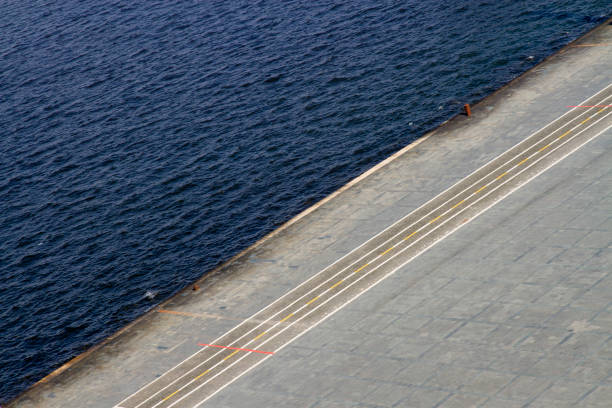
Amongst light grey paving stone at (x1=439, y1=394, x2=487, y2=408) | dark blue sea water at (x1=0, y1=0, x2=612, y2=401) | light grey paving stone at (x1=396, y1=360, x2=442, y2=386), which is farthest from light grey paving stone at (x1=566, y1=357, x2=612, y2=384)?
dark blue sea water at (x1=0, y1=0, x2=612, y2=401)

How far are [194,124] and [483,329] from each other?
3841cm

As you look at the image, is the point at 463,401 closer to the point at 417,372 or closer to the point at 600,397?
the point at 417,372

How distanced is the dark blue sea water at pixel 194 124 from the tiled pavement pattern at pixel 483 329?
15.3 meters

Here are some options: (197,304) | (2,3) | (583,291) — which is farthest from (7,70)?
(583,291)

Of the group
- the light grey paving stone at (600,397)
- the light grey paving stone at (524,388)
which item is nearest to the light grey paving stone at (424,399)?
the light grey paving stone at (524,388)

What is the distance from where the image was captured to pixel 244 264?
50281mm

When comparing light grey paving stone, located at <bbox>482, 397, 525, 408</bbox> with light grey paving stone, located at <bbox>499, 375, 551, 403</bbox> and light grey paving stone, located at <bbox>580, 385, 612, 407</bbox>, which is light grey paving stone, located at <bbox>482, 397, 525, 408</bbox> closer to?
light grey paving stone, located at <bbox>499, 375, 551, 403</bbox>

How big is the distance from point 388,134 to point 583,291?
1075 inches

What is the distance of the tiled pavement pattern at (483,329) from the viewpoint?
3478 centimetres

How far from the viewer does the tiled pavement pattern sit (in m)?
34.8

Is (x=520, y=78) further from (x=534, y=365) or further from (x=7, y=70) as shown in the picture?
(x=7, y=70)

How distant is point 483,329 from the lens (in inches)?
1505

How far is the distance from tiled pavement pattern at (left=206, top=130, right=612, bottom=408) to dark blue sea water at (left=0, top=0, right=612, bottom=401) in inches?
601

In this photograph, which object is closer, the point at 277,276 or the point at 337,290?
the point at 337,290
